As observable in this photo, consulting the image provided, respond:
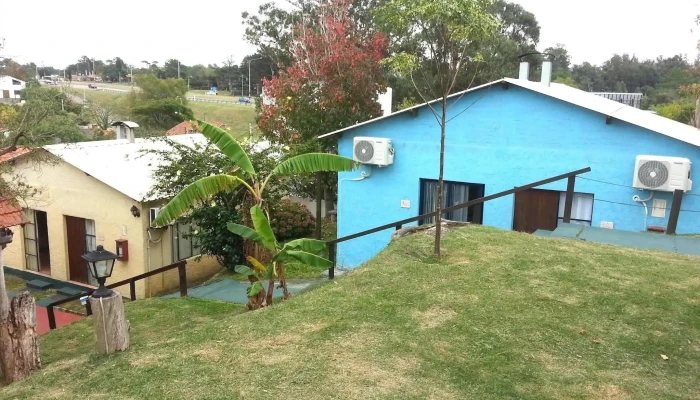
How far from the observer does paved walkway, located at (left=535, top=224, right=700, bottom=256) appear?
9367 mm

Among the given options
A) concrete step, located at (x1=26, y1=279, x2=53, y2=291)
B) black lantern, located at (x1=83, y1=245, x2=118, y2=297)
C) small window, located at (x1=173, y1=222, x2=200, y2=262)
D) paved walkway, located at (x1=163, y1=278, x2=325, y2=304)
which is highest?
black lantern, located at (x1=83, y1=245, x2=118, y2=297)

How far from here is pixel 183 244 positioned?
15.3 m

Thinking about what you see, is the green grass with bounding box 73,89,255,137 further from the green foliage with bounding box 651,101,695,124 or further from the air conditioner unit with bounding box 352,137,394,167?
the air conditioner unit with bounding box 352,137,394,167

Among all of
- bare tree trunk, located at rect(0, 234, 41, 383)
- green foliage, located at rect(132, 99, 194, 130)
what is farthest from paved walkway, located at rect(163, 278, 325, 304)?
green foliage, located at rect(132, 99, 194, 130)

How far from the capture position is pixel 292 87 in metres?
16.6

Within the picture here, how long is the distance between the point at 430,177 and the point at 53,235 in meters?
10.9

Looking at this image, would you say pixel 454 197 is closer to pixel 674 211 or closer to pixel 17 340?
pixel 674 211

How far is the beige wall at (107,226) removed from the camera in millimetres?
14070

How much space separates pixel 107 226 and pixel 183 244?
2.00 m

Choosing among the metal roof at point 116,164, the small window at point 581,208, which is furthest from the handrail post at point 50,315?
the small window at point 581,208

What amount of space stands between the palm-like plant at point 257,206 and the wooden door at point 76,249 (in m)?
8.18

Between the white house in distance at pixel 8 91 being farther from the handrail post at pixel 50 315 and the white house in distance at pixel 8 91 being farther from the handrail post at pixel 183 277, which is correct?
the handrail post at pixel 183 277

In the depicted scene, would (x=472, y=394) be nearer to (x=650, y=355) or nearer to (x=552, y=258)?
(x=650, y=355)

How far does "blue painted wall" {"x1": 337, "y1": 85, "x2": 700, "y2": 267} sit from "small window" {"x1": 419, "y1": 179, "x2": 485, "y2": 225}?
0.18 metres
